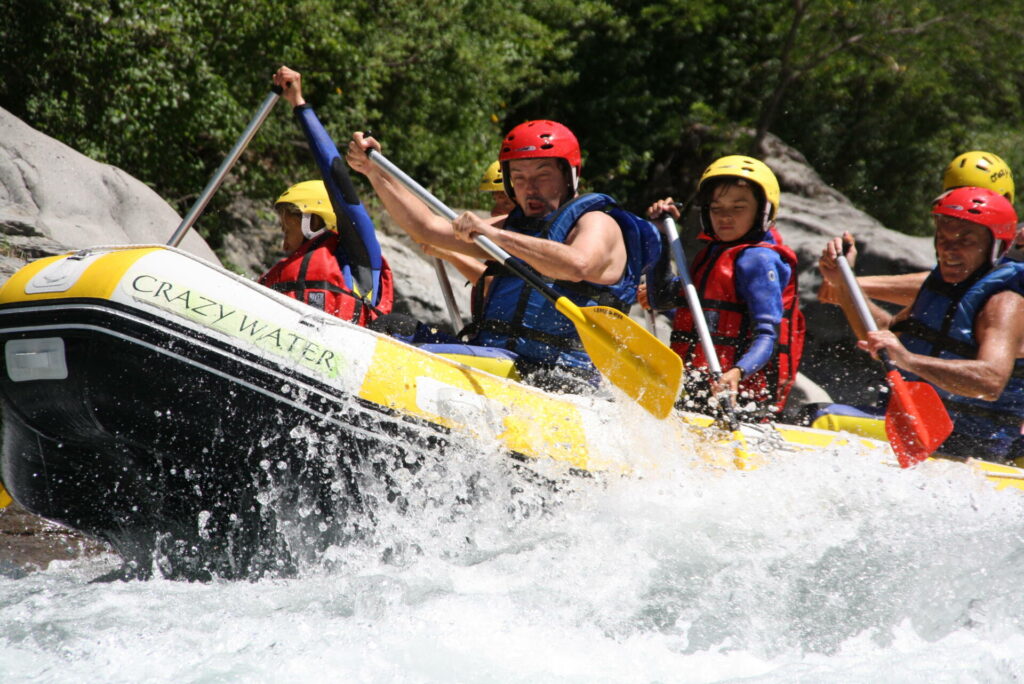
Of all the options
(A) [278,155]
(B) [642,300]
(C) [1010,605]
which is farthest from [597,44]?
(C) [1010,605]

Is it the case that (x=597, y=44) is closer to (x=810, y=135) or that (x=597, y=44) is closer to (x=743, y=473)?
(x=810, y=135)

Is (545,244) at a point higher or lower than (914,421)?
higher

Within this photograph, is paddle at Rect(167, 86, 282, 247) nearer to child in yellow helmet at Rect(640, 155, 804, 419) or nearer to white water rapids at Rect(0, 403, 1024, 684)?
white water rapids at Rect(0, 403, 1024, 684)

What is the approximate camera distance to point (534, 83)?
497 inches

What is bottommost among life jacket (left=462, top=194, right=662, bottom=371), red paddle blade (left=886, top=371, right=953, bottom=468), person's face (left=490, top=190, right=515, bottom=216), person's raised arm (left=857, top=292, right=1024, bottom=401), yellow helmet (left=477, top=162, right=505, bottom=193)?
red paddle blade (left=886, top=371, right=953, bottom=468)

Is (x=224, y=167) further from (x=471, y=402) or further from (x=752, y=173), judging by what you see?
(x=752, y=173)

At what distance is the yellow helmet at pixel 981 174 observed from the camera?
17.2 ft

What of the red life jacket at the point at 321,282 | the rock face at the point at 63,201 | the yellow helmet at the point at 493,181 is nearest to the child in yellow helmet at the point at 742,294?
the yellow helmet at the point at 493,181

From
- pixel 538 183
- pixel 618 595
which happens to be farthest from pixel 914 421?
pixel 538 183

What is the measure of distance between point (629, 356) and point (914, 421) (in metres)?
1.21

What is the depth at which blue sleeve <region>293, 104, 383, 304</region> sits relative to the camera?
4406 millimetres

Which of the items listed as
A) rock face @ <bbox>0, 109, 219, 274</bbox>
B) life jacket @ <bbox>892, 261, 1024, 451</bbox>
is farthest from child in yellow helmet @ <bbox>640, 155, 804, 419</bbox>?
rock face @ <bbox>0, 109, 219, 274</bbox>

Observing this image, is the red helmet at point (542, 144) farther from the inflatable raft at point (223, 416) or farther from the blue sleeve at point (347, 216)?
the inflatable raft at point (223, 416)

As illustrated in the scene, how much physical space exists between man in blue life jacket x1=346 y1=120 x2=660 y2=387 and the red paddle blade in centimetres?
114
